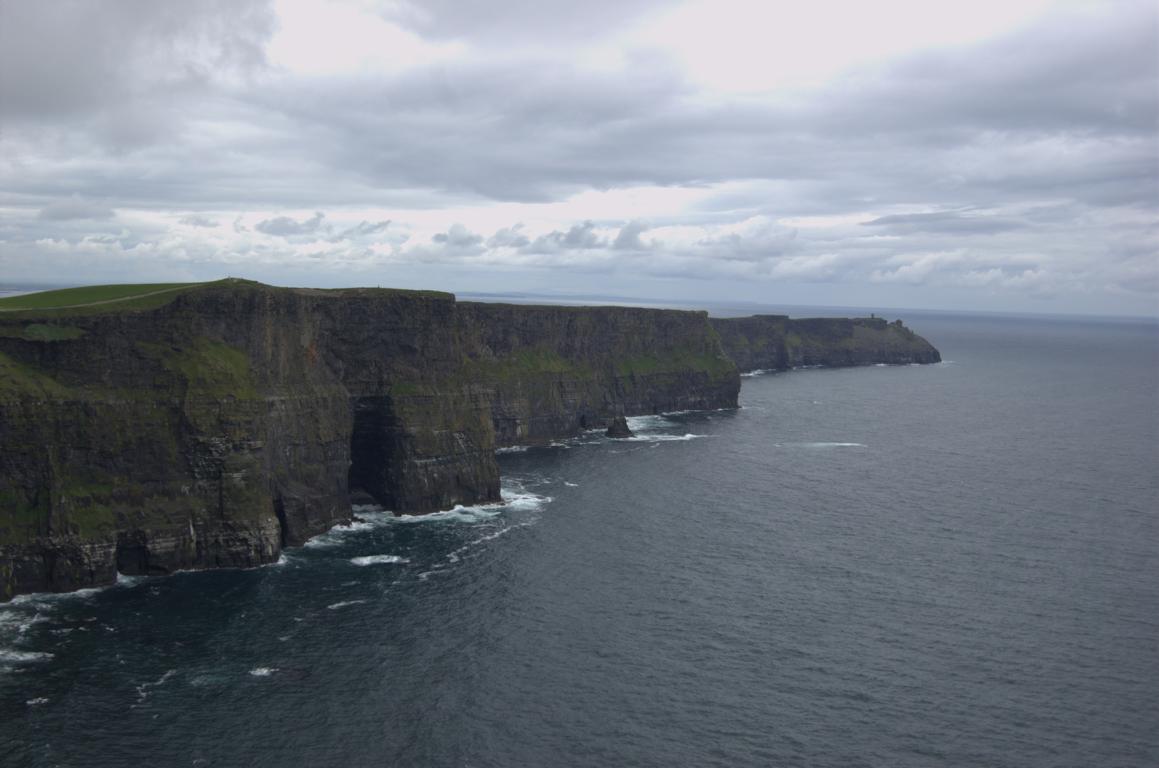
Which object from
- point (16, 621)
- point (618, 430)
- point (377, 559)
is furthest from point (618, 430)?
point (16, 621)

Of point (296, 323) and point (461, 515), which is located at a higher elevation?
point (296, 323)

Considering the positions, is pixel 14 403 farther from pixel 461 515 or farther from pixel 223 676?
pixel 461 515

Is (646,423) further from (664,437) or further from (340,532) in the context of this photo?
(340,532)

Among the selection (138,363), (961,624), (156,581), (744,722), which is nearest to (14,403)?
(138,363)

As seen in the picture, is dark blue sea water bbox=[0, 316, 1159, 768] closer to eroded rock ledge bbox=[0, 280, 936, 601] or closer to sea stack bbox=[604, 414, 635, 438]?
eroded rock ledge bbox=[0, 280, 936, 601]

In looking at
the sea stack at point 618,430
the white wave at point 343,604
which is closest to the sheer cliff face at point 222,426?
the white wave at point 343,604

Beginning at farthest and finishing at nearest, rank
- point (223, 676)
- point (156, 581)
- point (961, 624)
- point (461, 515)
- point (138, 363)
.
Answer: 1. point (461, 515)
2. point (138, 363)
3. point (156, 581)
4. point (961, 624)
5. point (223, 676)

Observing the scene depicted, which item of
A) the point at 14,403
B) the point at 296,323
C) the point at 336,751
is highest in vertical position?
the point at 296,323
